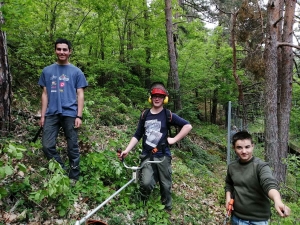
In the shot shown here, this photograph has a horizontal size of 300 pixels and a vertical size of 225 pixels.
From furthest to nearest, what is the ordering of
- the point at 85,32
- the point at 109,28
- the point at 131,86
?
the point at 131,86, the point at 109,28, the point at 85,32

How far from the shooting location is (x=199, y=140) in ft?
47.5

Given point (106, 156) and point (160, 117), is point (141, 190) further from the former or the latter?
point (160, 117)

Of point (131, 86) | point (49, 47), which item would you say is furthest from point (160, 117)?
point (131, 86)

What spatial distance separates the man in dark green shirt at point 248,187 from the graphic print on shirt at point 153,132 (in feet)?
4.39

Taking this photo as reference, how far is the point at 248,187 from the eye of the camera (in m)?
3.08

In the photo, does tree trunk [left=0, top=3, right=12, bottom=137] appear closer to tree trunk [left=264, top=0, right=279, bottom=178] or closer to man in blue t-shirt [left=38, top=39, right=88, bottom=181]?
man in blue t-shirt [left=38, top=39, right=88, bottom=181]

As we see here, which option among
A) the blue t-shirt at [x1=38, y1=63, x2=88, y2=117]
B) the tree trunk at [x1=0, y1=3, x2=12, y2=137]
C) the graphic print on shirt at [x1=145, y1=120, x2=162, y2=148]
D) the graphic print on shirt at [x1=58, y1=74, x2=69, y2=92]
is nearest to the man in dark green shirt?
the graphic print on shirt at [x1=145, y1=120, x2=162, y2=148]

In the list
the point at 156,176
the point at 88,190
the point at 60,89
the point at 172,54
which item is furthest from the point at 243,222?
the point at 172,54

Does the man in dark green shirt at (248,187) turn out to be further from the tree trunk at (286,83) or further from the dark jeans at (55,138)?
the tree trunk at (286,83)

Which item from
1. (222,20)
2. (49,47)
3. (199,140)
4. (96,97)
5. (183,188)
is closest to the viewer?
(183,188)

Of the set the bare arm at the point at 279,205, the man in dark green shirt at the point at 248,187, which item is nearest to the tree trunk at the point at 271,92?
the man in dark green shirt at the point at 248,187

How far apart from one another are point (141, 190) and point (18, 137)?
7.61 feet

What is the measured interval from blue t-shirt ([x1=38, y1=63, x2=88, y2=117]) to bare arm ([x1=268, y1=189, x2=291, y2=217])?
288cm

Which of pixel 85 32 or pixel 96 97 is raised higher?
pixel 85 32
